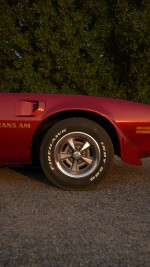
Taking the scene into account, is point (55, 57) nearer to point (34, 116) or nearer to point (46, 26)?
point (46, 26)

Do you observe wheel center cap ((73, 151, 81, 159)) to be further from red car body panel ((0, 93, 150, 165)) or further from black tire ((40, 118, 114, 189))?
red car body panel ((0, 93, 150, 165))

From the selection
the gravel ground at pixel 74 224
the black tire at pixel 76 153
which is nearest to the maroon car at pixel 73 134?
the black tire at pixel 76 153

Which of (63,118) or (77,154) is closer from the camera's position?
(77,154)

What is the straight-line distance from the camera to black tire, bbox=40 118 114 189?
3977 millimetres

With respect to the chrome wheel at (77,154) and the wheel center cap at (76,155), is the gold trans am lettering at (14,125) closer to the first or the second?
the chrome wheel at (77,154)

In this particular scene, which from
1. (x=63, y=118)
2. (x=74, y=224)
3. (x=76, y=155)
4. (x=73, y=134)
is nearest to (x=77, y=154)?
(x=76, y=155)

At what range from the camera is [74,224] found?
2.96 meters

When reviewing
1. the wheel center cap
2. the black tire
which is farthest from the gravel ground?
the wheel center cap

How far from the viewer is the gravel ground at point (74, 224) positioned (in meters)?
2.39

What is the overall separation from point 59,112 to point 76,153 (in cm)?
43

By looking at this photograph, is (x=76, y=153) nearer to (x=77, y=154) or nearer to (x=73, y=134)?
(x=77, y=154)

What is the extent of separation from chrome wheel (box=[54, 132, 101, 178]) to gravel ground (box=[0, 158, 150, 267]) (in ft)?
0.69

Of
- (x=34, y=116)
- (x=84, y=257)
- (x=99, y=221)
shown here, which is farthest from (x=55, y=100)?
(x=84, y=257)

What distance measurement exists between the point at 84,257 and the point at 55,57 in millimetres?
8999
